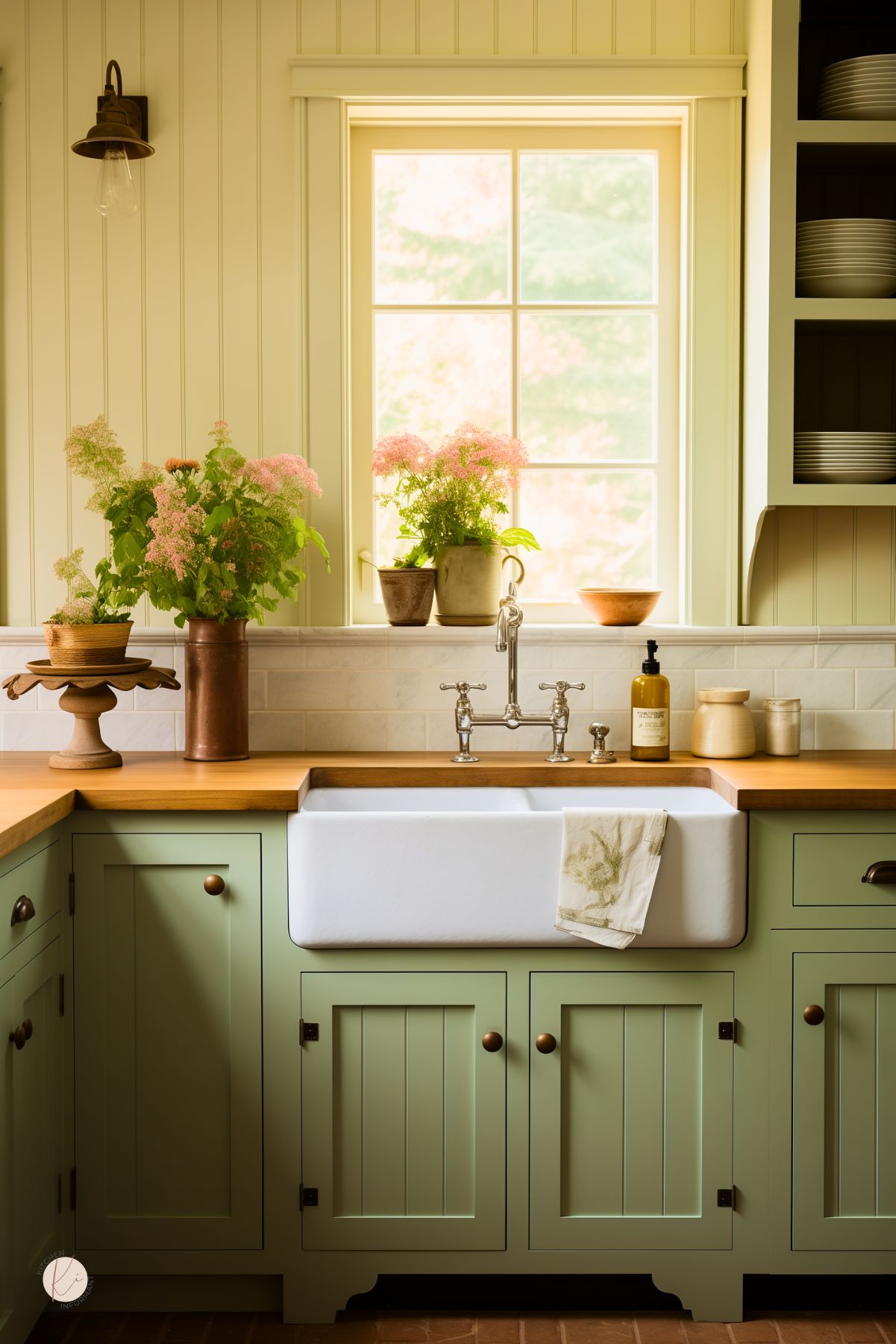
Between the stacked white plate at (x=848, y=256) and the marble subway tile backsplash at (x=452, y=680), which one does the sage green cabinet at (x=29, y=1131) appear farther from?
the stacked white plate at (x=848, y=256)

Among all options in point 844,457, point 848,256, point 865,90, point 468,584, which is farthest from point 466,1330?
point 865,90

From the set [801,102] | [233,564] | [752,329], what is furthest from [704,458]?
[233,564]

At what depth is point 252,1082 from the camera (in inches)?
87.1

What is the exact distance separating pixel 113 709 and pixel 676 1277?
5.71 ft

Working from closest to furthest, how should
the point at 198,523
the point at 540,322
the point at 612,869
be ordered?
the point at 612,869
the point at 198,523
the point at 540,322

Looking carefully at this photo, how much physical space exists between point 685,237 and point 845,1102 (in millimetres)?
1993

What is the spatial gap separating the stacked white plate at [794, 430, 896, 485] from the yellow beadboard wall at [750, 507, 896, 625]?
21cm

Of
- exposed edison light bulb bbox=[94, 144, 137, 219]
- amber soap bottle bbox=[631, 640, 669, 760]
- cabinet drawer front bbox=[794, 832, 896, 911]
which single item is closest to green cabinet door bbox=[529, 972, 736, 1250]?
cabinet drawer front bbox=[794, 832, 896, 911]

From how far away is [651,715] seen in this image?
2.58m

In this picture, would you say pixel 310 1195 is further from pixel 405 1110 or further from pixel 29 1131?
pixel 29 1131

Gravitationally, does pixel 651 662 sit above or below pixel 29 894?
above

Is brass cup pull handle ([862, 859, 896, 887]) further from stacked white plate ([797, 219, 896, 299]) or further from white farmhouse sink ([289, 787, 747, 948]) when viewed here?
stacked white plate ([797, 219, 896, 299])

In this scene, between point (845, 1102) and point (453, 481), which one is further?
point (453, 481)

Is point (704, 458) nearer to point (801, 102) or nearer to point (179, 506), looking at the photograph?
point (801, 102)
